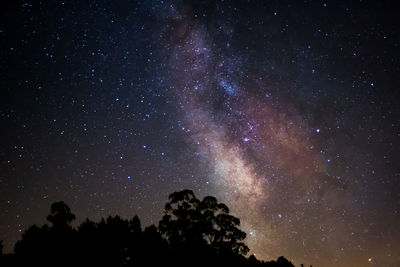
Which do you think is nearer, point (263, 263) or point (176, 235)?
point (176, 235)

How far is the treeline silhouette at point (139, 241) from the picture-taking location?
23281 millimetres

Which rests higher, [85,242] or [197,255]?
[197,255]

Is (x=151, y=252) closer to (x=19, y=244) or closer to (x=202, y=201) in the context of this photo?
(x=202, y=201)

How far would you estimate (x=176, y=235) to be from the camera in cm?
3050

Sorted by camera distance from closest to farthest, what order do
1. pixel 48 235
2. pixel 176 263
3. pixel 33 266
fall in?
1. pixel 33 266
2. pixel 48 235
3. pixel 176 263

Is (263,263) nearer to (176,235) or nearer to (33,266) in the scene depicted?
(176,235)

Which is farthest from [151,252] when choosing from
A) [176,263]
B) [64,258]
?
[64,258]

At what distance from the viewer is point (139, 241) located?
28312 mm

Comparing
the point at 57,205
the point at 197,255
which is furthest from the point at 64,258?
the point at 197,255

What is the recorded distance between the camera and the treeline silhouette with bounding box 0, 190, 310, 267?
23281mm

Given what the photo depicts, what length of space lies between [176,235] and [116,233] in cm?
599

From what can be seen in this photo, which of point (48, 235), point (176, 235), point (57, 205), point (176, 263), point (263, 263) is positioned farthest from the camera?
point (263, 263)

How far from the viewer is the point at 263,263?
Result: 35.8m

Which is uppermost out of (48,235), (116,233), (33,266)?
(116,233)
